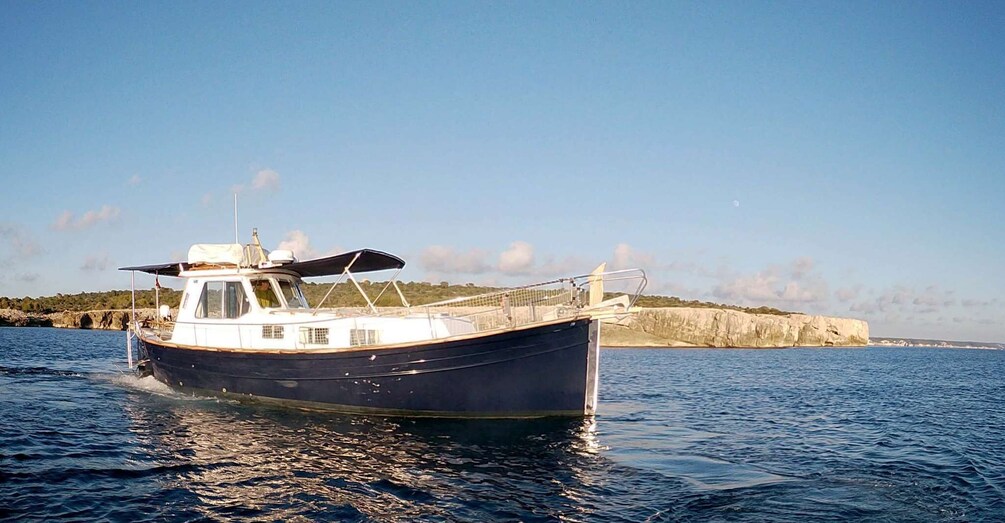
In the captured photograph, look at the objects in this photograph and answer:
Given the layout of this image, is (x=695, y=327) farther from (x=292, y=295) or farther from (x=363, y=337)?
(x=363, y=337)

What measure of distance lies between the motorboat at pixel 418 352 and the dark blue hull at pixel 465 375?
0.03 m

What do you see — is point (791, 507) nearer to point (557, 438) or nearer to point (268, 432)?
point (557, 438)

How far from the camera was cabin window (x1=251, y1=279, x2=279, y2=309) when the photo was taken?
20625mm

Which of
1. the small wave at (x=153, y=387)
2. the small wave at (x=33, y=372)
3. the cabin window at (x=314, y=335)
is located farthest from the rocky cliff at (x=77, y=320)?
the cabin window at (x=314, y=335)

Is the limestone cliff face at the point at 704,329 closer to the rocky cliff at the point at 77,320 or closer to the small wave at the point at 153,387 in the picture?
the small wave at the point at 153,387

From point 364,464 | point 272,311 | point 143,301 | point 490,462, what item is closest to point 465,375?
point 490,462

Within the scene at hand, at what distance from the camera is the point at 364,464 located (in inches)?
516

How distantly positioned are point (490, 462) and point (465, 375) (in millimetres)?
3706

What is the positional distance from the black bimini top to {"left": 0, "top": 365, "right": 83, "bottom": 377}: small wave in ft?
27.1

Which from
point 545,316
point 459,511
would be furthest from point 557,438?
point 459,511

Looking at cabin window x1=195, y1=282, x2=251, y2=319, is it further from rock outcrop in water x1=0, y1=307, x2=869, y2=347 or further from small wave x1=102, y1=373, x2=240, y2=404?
rock outcrop in water x1=0, y1=307, x2=869, y2=347

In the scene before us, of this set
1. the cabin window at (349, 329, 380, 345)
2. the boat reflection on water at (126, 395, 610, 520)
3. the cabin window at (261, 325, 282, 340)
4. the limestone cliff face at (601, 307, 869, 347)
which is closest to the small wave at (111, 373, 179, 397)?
the boat reflection on water at (126, 395, 610, 520)

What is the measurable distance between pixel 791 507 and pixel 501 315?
857cm

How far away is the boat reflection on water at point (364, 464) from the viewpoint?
10453 mm
